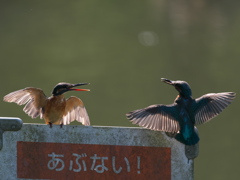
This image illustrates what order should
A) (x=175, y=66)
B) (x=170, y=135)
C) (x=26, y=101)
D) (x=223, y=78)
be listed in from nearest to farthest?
(x=170, y=135) < (x=26, y=101) < (x=223, y=78) < (x=175, y=66)

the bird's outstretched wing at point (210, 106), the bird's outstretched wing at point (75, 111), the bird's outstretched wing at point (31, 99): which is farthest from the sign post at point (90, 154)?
the bird's outstretched wing at point (75, 111)

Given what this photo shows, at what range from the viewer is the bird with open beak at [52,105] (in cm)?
303

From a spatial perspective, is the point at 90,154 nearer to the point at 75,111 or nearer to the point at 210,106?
the point at 210,106

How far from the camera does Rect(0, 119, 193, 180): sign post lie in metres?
2.21

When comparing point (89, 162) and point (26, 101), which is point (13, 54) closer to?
point (26, 101)

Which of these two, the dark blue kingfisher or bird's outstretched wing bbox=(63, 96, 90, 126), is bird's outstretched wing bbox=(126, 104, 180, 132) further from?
bird's outstretched wing bbox=(63, 96, 90, 126)

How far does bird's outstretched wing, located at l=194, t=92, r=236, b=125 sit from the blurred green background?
2.92 m

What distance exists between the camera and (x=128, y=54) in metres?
9.03

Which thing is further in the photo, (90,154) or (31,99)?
(31,99)

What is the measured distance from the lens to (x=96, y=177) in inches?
89.4

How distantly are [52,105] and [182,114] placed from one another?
0.92 m

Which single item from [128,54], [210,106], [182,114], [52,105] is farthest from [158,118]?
[128,54]

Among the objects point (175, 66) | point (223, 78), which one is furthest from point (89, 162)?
point (175, 66)

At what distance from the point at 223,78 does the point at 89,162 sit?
5521 mm
